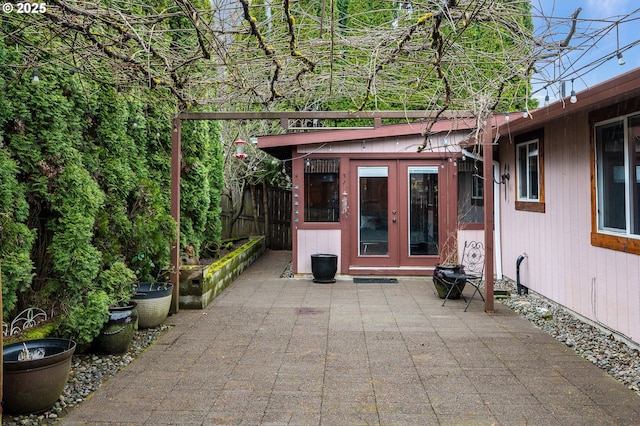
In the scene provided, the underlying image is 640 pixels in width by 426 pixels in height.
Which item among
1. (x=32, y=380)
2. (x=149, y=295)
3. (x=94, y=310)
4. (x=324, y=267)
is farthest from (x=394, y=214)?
(x=32, y=380)

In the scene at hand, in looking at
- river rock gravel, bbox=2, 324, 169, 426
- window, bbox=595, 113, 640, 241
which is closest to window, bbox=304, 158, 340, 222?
river rock gravel, bbox=2, 324, 169, 426

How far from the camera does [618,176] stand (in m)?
4.52

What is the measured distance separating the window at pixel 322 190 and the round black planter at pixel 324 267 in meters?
0.82

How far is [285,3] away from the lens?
10.0 feet

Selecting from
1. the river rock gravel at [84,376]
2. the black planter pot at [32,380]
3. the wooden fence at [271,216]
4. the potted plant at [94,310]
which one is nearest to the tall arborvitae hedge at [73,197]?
the potted plant at [94,310]

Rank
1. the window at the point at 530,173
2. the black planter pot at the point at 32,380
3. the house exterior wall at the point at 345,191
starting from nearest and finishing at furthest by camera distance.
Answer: the black planter pot at the point at 32,380 → the window at the point at 530,173 → the house exterior wall at the point at 345,191

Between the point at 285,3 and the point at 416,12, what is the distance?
1.18 m

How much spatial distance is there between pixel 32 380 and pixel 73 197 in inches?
59.4

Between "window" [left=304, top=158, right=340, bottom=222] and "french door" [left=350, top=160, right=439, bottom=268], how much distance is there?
34cm

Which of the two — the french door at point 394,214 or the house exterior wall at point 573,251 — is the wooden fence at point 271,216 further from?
the house exterior wall at point 573,251

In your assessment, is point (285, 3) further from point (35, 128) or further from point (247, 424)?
point (247, 424)

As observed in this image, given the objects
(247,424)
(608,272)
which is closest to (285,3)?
(247,424)

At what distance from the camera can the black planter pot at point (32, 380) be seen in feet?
9.74

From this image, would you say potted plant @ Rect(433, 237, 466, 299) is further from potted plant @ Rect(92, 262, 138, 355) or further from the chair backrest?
potted plant @ Rect(92, 262, 138, 355)
